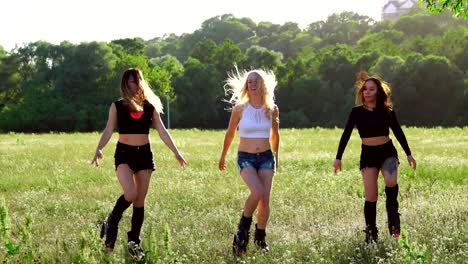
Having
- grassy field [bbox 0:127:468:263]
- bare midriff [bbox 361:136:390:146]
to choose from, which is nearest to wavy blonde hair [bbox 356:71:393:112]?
bare midriff [bbox 361:136:390:146]

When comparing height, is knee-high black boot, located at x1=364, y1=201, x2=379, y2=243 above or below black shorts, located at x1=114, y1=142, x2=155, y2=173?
below

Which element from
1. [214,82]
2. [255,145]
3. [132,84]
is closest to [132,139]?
[132,84]

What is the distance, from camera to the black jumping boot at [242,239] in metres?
7.55

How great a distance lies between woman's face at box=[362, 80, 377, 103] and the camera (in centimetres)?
820

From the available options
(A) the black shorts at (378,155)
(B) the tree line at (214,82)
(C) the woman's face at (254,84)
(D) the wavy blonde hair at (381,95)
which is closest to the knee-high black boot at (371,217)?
(A) the black shorts at (378,155)

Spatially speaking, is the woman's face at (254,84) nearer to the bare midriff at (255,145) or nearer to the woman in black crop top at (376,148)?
the bare midriff at (255,145)

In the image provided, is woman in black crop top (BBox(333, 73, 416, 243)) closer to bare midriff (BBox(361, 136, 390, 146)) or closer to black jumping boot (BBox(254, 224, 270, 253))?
bare midriff (BBox(361, 136, 390, 146))

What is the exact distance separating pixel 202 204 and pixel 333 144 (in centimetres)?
1683

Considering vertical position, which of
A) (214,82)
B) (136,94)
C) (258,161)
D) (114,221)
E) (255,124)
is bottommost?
(114,221)

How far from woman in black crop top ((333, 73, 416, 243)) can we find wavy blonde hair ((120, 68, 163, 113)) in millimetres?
2805

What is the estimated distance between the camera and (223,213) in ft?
34.4

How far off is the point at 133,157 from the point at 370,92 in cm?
342

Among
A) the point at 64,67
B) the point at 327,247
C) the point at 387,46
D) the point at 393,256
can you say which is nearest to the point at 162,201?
the point at 327,247

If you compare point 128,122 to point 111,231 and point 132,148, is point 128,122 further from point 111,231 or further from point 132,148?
point 111,231
